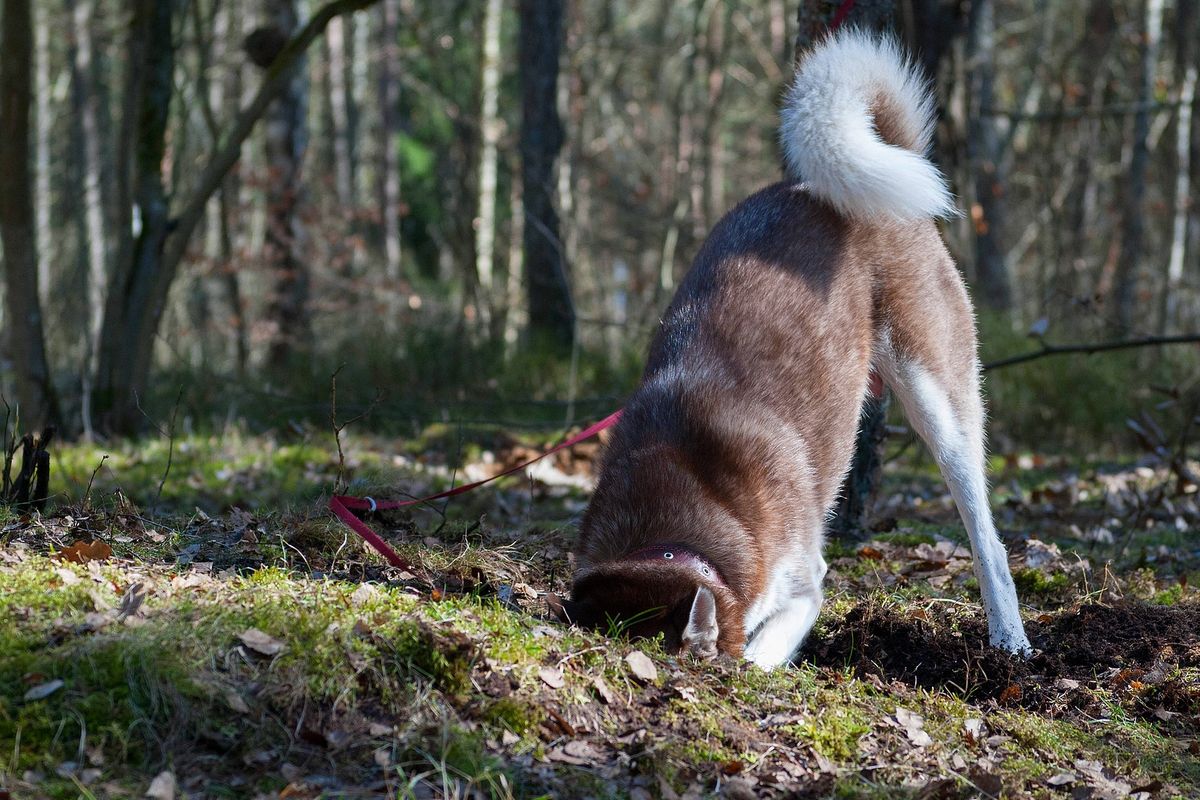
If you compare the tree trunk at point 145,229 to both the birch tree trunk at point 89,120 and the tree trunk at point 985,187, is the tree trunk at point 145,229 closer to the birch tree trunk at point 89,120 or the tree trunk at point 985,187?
the birch tree trunk at point 89,120

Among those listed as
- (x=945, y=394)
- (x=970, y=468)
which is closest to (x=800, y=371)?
(x=945, y=394)

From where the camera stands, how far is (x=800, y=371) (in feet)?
14.5

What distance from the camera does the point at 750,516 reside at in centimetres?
409

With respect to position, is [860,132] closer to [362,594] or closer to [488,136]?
[362,594]

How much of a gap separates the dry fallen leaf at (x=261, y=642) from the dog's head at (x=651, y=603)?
96 centimetres

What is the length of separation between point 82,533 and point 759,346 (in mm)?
2640

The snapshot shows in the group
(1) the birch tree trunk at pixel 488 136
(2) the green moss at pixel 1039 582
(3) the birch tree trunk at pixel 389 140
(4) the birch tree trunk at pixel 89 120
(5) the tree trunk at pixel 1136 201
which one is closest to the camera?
(2) the green moss at pixel 1039 582

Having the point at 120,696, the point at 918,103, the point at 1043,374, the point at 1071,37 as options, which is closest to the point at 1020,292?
the point at 1071,37

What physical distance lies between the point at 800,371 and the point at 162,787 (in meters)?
2.77

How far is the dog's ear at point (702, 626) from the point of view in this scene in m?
3.51

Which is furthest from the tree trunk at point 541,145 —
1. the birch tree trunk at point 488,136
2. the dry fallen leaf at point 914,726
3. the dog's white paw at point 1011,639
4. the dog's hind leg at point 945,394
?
the dry fallen leaf at point 914,726

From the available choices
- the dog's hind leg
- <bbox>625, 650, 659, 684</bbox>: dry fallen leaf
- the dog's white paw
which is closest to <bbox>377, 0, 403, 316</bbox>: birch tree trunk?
the dog's hind leg

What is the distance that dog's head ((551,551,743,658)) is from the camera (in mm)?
3582

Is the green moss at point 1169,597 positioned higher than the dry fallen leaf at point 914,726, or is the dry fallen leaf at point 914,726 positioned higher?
the dry fallen leaf at point 914,726
